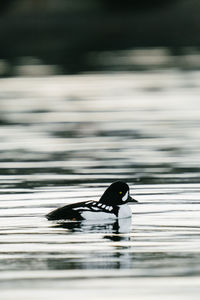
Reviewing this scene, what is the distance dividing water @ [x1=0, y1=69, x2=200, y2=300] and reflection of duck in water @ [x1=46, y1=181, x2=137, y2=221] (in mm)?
135

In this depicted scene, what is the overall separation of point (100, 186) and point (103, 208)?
1571 millimetres

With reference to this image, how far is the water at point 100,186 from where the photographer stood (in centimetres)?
1113

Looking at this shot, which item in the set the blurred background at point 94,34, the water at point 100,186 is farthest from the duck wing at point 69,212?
the blurred background at point 94,34

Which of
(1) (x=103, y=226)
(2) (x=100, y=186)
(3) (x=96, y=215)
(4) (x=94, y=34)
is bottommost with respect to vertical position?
(1) (x=103, y=226)

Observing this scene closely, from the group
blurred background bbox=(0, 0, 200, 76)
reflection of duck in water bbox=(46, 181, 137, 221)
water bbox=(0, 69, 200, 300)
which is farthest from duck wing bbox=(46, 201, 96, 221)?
blurred background bbox=(0, 0, 200, 76)

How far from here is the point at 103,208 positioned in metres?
14.7

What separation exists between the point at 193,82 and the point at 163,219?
666 inches

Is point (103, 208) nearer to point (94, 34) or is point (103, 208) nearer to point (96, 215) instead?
point (96, 215)

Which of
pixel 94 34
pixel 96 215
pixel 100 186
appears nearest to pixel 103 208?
pixel 96 215

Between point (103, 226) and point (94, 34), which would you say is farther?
point (94, 34)

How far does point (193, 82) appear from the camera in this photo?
100ft

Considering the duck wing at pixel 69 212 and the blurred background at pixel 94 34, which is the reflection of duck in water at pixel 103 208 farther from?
the blurred background at pixel 94 34

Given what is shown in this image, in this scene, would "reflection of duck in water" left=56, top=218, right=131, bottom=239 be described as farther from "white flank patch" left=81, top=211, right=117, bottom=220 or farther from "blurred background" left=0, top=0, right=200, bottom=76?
"blurred background" left=0, top=0, right=200, bottom=76

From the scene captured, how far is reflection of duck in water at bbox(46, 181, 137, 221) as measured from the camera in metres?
14.0
